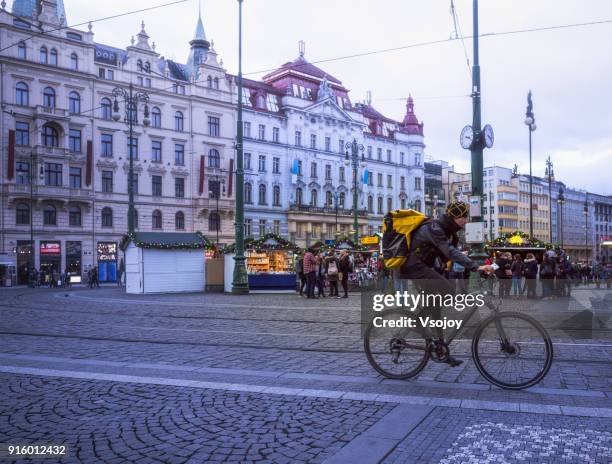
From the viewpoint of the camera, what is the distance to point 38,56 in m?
47.0

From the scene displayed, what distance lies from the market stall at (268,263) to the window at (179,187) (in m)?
30.2

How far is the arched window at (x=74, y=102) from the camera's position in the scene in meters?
48.7

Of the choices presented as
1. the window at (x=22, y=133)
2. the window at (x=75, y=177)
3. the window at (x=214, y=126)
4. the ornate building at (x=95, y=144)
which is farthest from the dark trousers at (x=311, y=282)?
the window at (x=214, y=126)

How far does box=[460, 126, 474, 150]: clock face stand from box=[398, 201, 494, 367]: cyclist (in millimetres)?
9913

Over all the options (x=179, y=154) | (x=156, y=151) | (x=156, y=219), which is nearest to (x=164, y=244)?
(x=156, y=219)

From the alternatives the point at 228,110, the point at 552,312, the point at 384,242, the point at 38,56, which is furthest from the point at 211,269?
the point at 228,110

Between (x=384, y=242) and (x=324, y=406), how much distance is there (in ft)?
6.54

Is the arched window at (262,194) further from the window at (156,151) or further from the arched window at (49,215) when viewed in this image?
the arched window at (49,215)

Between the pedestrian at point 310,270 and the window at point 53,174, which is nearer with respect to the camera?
the pedestrian at point 310,270

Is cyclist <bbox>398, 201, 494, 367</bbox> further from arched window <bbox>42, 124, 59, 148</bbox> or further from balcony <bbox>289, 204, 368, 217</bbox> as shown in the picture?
balcony <bbox>289, 204, 368, 217</bbox>

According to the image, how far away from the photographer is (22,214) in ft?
151

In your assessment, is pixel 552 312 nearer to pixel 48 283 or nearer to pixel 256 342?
pixel 256 342

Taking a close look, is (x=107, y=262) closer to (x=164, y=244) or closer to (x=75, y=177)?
(x=75, y=177)

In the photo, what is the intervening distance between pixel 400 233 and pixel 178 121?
52.7m
